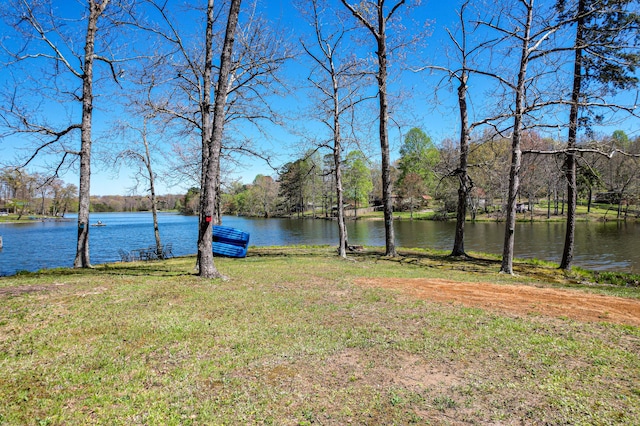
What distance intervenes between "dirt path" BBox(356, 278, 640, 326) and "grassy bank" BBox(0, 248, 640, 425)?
0.58 m

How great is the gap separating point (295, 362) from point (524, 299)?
18.4ft

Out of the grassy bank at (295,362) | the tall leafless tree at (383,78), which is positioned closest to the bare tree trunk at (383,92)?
the tall leafless tree at (383,78)

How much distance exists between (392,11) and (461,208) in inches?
358

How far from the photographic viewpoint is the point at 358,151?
15359 mm

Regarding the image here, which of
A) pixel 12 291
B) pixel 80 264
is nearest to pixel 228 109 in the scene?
pixel 80 264

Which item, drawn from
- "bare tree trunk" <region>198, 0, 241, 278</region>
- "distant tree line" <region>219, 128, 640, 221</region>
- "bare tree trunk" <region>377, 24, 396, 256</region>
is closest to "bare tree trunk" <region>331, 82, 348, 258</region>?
"distant tree line" <region>219, 128, 640, 221</region>

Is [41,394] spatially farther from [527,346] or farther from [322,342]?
[527,346]

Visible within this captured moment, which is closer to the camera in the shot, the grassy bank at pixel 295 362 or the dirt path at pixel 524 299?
the grassy bank at pixel 295 362

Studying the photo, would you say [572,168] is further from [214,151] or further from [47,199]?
[47,199]

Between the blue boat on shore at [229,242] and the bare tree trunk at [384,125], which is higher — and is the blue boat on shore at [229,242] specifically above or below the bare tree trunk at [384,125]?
below

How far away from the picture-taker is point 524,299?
7109mm

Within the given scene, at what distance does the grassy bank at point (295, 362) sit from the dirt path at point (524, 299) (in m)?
0.58

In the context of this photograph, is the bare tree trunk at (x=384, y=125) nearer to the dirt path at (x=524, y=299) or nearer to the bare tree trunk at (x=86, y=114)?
the dirt path at (x=524, y=299)

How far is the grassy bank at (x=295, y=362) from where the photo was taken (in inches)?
119
